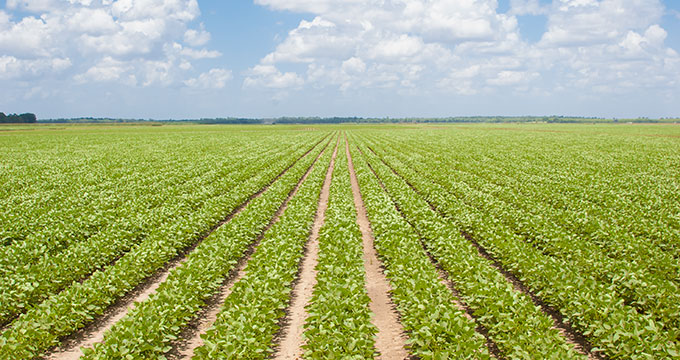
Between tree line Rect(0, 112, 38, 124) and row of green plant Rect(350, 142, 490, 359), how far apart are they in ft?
636

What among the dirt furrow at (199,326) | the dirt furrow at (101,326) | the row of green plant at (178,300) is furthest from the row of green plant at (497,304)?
the dirt furrow at (101,326)

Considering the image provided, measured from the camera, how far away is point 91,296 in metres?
7.73

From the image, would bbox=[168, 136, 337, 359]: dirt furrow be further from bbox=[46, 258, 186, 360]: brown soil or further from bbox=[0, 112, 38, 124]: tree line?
bbox=[0, 112, 38, 124]: tree line

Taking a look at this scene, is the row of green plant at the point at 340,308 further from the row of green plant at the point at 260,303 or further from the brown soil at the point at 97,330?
the brown soil at the point at 97,330

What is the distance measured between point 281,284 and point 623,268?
7.20m

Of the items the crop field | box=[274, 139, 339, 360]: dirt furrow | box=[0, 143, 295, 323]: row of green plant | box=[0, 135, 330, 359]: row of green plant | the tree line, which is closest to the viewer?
the crop field

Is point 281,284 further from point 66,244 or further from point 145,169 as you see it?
point 145,169

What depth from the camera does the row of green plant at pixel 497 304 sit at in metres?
5.98

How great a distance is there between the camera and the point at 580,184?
20.6m

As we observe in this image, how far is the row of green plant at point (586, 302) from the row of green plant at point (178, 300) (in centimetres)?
675

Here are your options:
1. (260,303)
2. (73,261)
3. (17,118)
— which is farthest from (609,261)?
(17,118)

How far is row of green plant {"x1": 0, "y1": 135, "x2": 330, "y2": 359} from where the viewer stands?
6441mm

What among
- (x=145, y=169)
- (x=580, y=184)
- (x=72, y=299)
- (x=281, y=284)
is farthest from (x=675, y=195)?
(x=145, y=169)

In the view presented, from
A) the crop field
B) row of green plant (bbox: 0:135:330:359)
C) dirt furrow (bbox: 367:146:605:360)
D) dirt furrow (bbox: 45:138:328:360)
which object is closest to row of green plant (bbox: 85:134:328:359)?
the crop field
